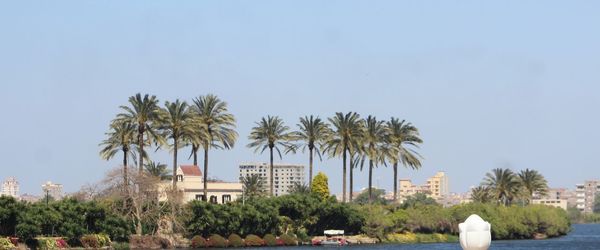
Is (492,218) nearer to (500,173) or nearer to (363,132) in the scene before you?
(500,173)

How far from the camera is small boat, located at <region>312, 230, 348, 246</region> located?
366 feet

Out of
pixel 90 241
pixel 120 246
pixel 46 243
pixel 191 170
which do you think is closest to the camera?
pixel 46 243

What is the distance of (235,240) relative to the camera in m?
103

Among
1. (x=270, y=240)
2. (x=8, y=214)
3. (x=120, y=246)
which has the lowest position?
(x=120, y=246)

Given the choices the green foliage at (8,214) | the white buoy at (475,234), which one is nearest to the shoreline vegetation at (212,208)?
the green foliage at (8,214)

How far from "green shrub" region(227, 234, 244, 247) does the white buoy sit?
9006 centimetres

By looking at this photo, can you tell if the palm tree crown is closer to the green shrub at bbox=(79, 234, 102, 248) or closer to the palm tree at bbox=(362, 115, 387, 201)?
the palm tree at bbox=(362, 115, 387, 201)

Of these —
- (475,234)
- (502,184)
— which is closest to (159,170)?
(502,184)

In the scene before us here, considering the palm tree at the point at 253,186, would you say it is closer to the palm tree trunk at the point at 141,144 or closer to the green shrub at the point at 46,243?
the palm tree trunk at the point at 141,144

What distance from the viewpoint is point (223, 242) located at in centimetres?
10144

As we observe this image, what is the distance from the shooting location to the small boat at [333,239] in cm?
11162

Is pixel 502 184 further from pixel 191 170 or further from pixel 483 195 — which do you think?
pixel 191 170

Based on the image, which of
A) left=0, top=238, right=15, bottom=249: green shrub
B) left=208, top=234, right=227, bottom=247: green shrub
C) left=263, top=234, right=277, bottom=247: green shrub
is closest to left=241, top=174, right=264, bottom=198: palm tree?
left=263, top=234, right=277, bottom=247: green shrub

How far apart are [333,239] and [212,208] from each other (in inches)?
664
